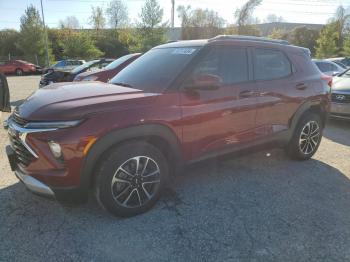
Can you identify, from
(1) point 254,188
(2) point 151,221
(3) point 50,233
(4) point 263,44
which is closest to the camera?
(3) point 50,233

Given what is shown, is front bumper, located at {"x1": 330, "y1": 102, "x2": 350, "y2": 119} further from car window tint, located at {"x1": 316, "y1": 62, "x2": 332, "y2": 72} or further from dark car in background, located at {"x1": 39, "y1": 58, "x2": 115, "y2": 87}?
dark car in background, located at {"x1": 39, "y1": 58, "x2": 115, "y2": 87}

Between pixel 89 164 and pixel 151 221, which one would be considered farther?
pixel 151 221

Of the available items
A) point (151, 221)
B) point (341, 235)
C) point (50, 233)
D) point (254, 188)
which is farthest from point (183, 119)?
point (341, 235)

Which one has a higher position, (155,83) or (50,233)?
(155,83)

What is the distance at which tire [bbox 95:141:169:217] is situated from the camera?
3.00 meters

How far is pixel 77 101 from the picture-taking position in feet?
A: 9.79

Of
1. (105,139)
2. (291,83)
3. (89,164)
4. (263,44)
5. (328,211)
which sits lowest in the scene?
(328,211)

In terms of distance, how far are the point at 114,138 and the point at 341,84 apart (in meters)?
6.99

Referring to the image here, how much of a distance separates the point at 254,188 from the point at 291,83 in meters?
1.58

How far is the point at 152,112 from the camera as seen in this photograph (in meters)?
3.12

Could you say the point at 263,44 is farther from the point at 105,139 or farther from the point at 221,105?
the point at 105,139

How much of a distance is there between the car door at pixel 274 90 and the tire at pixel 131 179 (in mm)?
1542

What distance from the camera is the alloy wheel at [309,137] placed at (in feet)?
15.8

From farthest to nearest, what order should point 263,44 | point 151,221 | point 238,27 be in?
point 238,27
point 263,44
point 151,221
